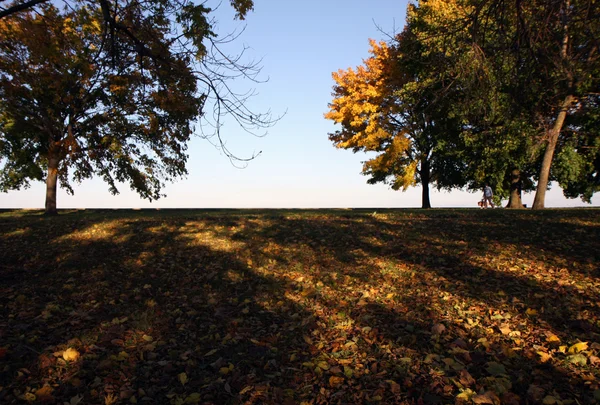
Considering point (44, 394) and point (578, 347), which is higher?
point (578, 347)

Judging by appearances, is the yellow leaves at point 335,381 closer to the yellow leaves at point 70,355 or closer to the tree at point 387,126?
the yellow leaves at point 70,355

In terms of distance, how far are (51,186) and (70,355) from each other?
19.2 metres

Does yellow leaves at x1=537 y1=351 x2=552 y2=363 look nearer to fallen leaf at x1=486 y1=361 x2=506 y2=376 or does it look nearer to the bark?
fallen leaf at x1=486 y1=361 x2=506 y2=376

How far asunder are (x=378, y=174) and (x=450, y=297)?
2259 centimetres

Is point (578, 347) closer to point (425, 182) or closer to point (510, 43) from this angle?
point (510, 43)

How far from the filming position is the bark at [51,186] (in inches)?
832

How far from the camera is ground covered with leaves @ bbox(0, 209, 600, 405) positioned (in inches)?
183

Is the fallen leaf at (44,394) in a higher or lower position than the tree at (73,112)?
lower

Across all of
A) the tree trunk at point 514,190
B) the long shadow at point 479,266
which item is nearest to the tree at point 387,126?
the tree trunk at point 514,190

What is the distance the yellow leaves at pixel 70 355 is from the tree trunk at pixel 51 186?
60.5 feet

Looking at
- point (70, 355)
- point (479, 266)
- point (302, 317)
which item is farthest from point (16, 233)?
point (479, 266)

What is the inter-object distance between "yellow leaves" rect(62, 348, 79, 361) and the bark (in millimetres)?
18439

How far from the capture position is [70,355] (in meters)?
5.25

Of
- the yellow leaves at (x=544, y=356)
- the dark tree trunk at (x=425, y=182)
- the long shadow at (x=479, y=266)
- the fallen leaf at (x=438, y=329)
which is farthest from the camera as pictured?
the dark tree trunk at (x=425, y=182)
